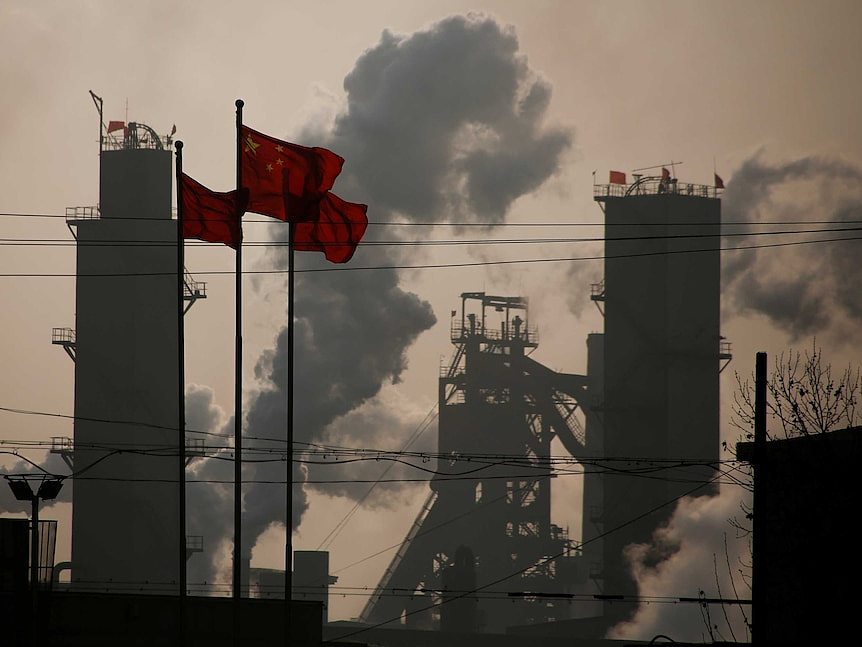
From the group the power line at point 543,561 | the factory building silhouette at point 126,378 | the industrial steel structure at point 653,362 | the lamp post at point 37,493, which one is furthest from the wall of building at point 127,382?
the lamp post at point 37,493

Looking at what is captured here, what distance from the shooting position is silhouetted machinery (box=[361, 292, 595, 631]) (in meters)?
→ 66.3

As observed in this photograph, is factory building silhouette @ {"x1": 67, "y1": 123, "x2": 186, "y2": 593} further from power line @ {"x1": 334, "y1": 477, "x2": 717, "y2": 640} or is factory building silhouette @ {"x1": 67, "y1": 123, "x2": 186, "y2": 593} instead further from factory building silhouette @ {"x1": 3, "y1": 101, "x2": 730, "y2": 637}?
power line @ {"x1": 334, "y1": 477, "x2": 717, "y2": 640}

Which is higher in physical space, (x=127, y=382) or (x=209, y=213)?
(x=209, y=213)

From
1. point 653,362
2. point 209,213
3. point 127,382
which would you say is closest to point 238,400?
point 209,213

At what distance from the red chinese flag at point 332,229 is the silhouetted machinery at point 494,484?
4624cm

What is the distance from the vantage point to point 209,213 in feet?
62.7

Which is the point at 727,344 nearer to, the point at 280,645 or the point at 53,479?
the point at 280,645

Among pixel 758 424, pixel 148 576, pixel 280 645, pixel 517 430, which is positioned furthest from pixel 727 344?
pixel 758 424

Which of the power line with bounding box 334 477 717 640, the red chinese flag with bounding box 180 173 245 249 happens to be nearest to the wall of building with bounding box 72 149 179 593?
the power line with bounding box 334 477 717 640

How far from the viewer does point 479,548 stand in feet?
219

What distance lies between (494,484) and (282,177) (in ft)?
165

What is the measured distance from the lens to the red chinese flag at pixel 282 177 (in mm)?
19172

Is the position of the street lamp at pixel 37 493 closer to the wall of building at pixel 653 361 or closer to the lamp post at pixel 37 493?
the lamp post at pixel 37 493

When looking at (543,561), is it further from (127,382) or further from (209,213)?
(209,213)
